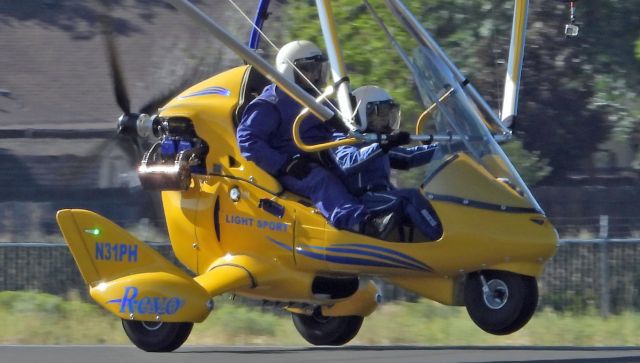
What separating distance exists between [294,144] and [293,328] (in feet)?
9.21

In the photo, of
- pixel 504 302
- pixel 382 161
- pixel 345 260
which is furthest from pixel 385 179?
pixel 504 302

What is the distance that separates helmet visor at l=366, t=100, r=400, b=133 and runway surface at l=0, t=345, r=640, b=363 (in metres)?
1.59

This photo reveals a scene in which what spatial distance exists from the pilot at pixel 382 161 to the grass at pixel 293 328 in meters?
1.97

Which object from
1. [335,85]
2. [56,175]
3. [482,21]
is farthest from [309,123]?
[56,175]

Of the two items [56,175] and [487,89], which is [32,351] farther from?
[56,175]

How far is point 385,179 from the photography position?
961 centimetres

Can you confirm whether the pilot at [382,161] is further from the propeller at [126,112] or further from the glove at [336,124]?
the propeller at [126,112]

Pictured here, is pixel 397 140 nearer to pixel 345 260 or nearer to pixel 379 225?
pixel 379 225

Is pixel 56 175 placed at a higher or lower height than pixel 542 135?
lower

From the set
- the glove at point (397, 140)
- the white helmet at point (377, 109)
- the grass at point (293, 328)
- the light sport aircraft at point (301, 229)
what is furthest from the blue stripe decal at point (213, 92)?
the grass at point (293, 328)

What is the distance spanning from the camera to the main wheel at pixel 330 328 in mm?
10297

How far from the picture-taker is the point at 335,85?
8742mm

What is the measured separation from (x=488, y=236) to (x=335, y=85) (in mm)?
1381

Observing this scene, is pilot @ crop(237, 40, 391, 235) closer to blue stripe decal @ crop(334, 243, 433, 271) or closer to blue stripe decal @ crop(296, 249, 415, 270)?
blue stripe decal @ crop(334, 243, 433, 271)
